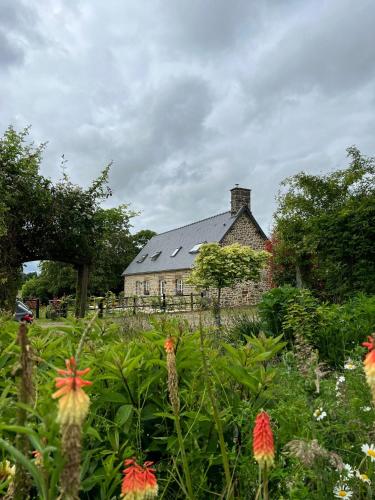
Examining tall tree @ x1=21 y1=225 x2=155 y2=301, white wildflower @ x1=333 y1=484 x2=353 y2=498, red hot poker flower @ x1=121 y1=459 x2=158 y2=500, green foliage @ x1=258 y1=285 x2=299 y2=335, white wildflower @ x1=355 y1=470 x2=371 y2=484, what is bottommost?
white wildflower @ x1=333 y1=484 x2=353 y2=498

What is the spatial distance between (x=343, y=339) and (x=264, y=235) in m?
31.9

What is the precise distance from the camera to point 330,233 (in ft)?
39.9

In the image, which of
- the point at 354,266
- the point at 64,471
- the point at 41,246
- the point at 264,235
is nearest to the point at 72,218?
the point at 41,246

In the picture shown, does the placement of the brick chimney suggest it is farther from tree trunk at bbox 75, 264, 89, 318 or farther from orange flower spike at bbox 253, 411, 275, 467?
orange flower spike at bbox 253, 411, 275, 467

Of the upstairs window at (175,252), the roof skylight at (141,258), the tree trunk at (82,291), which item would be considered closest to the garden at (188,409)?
the tree trunk at (82,291)

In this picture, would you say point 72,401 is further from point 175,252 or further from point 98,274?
point 98,274

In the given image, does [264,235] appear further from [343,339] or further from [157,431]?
[157,431]

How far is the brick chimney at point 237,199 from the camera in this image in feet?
121

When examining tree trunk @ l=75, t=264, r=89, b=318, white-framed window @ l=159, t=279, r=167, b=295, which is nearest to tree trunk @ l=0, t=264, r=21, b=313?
tree trunk @ l=75, t=264, r=89, b=318

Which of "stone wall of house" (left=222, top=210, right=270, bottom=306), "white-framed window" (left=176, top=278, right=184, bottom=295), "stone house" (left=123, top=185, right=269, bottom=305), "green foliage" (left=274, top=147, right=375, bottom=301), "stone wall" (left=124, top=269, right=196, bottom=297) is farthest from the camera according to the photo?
"white-framed window" (left=176, top=278, right=184, bottom=295)

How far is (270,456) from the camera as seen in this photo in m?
0.98

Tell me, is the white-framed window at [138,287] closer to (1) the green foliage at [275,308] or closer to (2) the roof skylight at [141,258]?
(2) the roof skylight at [141,258]

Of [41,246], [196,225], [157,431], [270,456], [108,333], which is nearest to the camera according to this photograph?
[270,456]

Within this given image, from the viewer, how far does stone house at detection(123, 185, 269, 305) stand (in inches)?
1420
